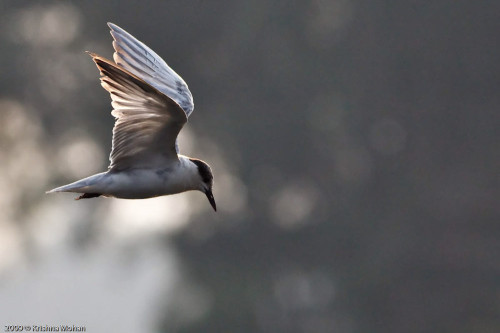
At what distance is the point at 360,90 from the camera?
17766 mm

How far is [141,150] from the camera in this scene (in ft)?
18.9

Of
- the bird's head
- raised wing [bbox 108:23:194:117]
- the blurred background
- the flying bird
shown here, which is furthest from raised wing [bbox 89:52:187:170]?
the blurred background

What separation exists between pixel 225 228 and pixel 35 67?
3053 mm

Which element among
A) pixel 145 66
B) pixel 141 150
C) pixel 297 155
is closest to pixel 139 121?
pixel 141 150

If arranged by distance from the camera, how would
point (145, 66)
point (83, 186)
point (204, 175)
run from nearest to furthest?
point (83, 186), point (204, 175), point (145, 66)

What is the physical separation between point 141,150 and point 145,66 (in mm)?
868

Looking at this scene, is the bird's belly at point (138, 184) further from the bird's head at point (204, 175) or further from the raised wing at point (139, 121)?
the bird's head at point (204, 175)

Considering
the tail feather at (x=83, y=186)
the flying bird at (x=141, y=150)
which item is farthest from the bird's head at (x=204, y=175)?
the tail feather at (x=83, y=186)

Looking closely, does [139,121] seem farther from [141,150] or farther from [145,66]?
[145,66]

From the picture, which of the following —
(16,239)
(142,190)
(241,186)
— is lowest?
(16,239)

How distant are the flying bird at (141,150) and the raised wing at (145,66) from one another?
581mm

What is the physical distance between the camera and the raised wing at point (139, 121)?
5441mm

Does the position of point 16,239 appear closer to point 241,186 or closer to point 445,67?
point 241,186


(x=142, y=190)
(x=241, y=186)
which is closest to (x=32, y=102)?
(x=241, y=186)
